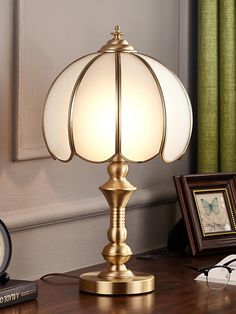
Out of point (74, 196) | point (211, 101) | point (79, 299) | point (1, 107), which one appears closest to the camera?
point (79, 299)

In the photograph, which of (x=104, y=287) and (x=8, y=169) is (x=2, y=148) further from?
(x=104, y=287)

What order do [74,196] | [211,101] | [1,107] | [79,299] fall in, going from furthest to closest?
1. [211,101]
2. [74,196]
3. [1,107]
4. [79,299]

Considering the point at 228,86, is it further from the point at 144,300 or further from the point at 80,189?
the point at 144,300

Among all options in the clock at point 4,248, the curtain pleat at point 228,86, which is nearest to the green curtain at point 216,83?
the curtain pleat at point 228,86

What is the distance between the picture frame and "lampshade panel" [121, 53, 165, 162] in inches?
15.8

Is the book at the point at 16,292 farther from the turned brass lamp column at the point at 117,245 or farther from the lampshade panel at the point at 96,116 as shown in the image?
the lampshade panel at the point at 96,116

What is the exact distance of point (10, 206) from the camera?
5.17 feet

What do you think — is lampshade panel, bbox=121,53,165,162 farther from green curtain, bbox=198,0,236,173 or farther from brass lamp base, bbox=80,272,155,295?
green curtain, bbox=198,0,236,173

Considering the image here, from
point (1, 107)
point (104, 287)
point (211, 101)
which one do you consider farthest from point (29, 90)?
point (211, 101)

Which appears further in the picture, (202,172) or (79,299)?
(202,172)

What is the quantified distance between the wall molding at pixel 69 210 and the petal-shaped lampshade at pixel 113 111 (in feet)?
0.64

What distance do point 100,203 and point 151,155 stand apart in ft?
1.29

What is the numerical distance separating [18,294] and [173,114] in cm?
40

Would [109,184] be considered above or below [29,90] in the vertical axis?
below
